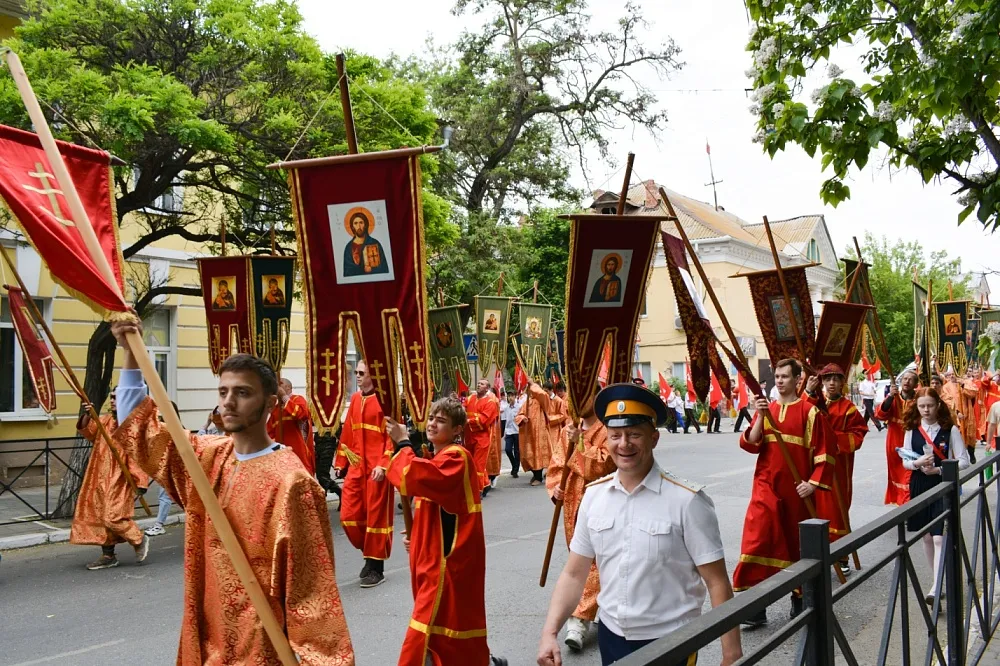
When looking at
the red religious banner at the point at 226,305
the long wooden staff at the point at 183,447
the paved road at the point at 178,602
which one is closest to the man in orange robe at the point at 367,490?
the paved road at the point at 178,602

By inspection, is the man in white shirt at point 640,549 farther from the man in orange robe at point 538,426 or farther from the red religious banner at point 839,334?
the man in orange robe at point 538,426

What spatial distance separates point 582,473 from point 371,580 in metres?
2.65

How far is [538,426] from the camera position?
56.7 ft

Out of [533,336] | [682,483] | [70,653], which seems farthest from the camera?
[533,336]

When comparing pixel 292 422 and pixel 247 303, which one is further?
pixel 292 422

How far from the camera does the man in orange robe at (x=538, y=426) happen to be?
17.0 meters

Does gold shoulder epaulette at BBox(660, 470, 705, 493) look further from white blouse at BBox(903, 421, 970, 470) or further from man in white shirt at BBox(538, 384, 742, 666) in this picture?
white blouse at BBox(903, 421, 970, 470)

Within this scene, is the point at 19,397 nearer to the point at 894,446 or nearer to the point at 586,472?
the point at 586,472

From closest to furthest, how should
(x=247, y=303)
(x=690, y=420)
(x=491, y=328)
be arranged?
1. (x=247, y=303)
2. (x=491, y=328)
3. (x=690, y=420)

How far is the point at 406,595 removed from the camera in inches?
306

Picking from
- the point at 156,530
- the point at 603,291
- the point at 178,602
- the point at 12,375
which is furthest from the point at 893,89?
the point at 12,375

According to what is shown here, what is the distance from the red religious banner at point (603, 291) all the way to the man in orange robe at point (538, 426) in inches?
391

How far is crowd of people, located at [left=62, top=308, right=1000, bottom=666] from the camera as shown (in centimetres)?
305

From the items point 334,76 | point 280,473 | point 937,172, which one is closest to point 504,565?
point 937,172
